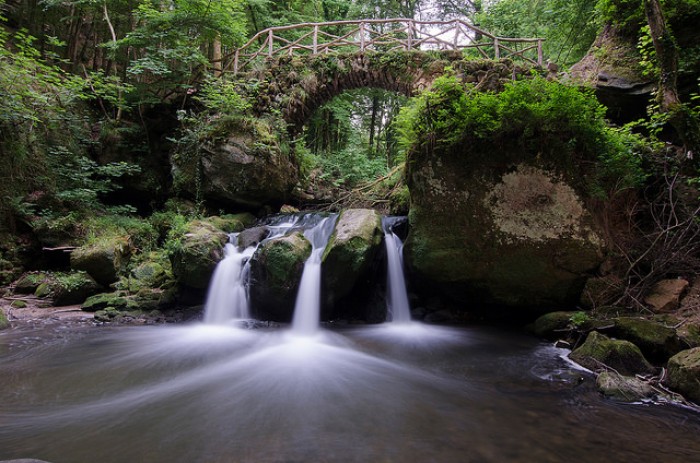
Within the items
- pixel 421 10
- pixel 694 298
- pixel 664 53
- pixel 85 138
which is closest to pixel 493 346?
pixel 694 298

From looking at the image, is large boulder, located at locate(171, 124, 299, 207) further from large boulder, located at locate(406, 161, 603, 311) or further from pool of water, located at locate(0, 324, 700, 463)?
pool of water, located at locate(0, 324, 700, 463)

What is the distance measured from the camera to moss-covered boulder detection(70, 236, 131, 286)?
7.40 metres

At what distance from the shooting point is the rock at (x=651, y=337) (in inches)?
161

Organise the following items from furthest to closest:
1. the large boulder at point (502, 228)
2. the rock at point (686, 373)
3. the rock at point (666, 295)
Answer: the large boulder at point (502, 228), the rock at point (666, 295), the rock at point (686, 373)

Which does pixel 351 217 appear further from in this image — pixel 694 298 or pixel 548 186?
pixel 694 298

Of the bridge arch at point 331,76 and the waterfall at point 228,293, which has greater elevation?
the bridge arch at point 331,76

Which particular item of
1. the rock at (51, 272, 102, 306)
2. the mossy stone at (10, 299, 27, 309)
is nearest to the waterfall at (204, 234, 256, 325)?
the rock at (51, 272, 102, 306)

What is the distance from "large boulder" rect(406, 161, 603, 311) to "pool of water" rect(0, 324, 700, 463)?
44.3 inches

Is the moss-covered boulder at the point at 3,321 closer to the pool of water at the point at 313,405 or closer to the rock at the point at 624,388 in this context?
the pool of water at the point at 313,405

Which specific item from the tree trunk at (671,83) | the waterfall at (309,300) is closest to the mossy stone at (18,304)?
the waterfall at (309,300)

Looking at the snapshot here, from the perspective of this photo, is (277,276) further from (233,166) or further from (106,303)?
(233,166)

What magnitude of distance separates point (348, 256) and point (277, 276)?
55.5 inches

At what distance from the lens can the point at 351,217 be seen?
7465 mm

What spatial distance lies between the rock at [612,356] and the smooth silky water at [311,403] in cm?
26
